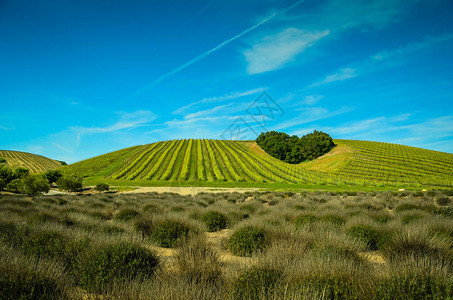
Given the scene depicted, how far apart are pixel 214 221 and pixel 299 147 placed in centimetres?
10964

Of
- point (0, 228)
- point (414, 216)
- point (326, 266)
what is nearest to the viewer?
point (326, 266)

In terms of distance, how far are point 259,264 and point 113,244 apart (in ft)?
10.5

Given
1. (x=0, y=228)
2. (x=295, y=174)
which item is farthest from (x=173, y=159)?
(x=0, y=228)

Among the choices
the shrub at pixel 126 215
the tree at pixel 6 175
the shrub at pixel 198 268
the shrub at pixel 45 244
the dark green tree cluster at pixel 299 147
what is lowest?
the shrub at pixel 126 215

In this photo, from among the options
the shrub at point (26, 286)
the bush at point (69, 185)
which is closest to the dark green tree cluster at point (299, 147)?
the bush at point (69, 185)

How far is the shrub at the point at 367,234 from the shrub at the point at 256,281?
4.85 m

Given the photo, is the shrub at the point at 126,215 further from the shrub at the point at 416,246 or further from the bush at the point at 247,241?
the shrub at the point at 416,246

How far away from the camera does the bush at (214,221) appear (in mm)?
10805

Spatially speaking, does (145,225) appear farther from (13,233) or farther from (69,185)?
(69,185)

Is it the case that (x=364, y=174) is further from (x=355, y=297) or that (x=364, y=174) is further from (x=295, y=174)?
(x=355, y=297)

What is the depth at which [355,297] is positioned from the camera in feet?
10.3

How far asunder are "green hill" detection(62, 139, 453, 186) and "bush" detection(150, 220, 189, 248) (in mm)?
51628

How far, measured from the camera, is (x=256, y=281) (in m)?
3.72

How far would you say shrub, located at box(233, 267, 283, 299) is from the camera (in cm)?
349
